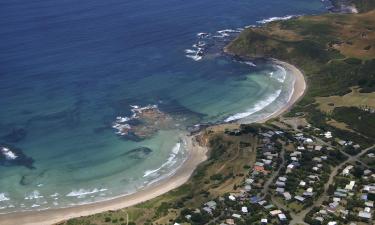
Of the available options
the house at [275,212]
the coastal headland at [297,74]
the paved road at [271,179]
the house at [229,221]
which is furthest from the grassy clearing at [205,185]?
the house at [275,212]

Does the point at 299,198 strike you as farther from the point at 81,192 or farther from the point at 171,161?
the point at 81,192

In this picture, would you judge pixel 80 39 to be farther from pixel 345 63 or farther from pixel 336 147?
pixel 336 147

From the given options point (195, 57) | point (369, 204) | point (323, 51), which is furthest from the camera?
point (195, 57)

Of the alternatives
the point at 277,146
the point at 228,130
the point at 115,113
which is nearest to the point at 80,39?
the point at 115,113

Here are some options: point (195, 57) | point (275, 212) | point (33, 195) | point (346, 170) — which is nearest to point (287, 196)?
point (275, 212)

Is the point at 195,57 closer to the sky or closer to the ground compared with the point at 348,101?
closer to the sky

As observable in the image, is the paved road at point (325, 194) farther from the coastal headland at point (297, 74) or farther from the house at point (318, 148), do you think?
the house at point (318, 148)
